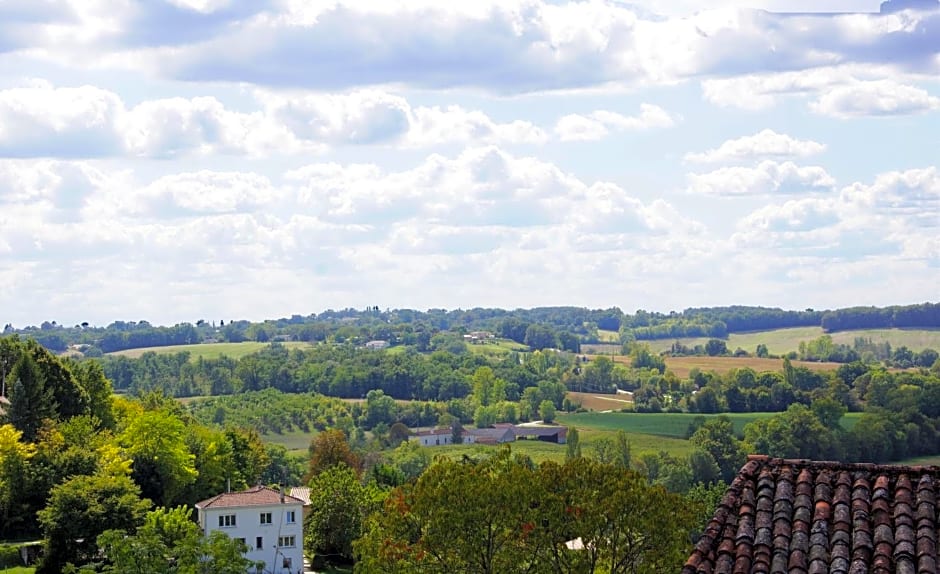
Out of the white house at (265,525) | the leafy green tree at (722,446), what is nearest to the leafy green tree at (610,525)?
the white house at (265,525)

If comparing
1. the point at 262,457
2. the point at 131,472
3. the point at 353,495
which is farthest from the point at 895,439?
the point at 131,472

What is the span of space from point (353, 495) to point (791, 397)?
12891cm

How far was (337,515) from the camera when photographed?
78438 millimetres

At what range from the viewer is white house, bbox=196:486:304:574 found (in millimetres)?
73500

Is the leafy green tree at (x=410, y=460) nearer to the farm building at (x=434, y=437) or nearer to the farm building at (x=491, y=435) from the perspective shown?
the farm building at (x=434, y=437)

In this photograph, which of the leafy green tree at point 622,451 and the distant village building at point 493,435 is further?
the distant village building at point 493,435

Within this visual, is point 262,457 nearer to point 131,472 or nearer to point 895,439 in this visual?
point 131,472

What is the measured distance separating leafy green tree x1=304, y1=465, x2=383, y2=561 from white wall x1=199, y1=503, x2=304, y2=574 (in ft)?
13.0

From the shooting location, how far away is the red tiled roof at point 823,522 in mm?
11492

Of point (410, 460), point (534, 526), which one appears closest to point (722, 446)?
point (410, 460)

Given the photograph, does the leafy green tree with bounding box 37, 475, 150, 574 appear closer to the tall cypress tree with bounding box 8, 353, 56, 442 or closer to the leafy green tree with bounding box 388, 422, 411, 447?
the tall cypress tree with bounding box 8, 353, 56, 442

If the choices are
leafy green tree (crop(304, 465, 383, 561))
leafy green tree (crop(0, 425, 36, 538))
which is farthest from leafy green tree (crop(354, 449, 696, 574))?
leafy green tree (crop(304, 465, 383, 561))

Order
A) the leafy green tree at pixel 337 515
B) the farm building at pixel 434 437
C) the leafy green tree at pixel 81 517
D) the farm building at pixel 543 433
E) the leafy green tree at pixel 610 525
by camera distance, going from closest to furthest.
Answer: the leafy green tree at pixel 610 525
the leafy green tree at pixel 81 517
the leafy green tree at pixel 337 515
the farm building at pixel 543 433
the farm building at pixel 434 437

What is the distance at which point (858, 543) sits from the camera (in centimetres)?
1165
